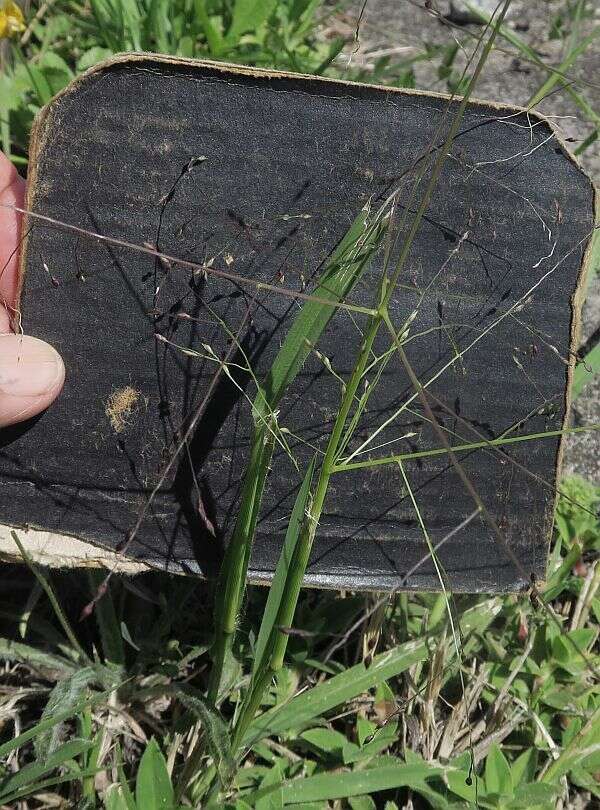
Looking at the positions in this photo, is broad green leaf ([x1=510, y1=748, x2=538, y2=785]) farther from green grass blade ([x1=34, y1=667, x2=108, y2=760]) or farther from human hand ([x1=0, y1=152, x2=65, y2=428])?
human hand ([x1=0, y1=152, x2=65, y2=428])

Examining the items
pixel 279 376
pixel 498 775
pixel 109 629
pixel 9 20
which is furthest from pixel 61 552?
pixel 9 20

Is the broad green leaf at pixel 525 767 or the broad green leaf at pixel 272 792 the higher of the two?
the broad green leaf at pixel 272 792

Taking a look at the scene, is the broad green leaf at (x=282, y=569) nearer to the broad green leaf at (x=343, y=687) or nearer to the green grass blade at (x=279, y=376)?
the green grass blade at (x=279, y=376)

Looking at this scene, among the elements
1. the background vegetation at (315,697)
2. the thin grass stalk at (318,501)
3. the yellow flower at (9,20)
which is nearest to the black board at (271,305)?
the background vegetation at (315,697)

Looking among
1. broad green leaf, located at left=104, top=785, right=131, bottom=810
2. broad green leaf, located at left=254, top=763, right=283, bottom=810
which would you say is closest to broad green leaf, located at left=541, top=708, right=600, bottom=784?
broad green leaf, located at left=254, top=763, right=283, bottom=810

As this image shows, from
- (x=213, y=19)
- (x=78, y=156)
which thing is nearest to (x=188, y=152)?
(x=78, y=156)

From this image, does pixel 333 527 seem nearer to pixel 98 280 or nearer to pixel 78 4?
pixel 98 280
